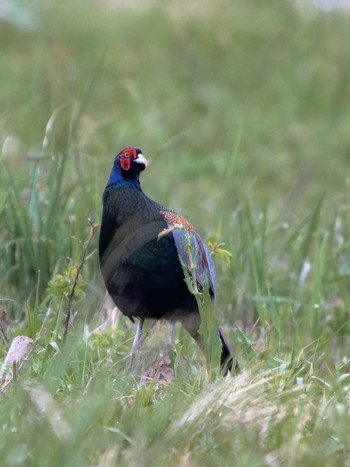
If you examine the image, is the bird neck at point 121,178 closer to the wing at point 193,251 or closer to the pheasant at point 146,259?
the pheasant at point 146,259

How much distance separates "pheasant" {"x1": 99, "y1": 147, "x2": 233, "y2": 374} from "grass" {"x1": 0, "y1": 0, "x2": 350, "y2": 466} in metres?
0.10

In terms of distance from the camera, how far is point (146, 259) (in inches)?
142

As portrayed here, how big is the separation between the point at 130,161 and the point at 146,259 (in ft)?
1.15

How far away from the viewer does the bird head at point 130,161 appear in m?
3.76

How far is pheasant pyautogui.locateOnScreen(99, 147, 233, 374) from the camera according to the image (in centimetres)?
361

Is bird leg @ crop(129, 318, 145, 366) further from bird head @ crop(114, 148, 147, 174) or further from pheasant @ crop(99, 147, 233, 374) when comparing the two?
bird head @ crop(114, 148, 147, 174)

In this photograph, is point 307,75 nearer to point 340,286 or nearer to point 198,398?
point 340,286

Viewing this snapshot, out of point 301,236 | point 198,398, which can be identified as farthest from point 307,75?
point 198,398

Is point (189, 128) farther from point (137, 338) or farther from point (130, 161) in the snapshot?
point (137, 338)

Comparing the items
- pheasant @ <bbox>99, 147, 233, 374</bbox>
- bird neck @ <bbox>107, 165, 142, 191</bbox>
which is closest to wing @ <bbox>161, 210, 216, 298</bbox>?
pheasant @ <bbox>99, 147, 233, 374</bbox>

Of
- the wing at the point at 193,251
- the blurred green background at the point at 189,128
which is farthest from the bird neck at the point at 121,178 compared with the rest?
the blurred green background at the point at 189,128

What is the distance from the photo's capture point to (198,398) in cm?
299

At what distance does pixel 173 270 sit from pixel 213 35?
5984 millimetres

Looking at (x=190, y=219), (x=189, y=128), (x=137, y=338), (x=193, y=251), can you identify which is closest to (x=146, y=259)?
(x=193, y=251)
